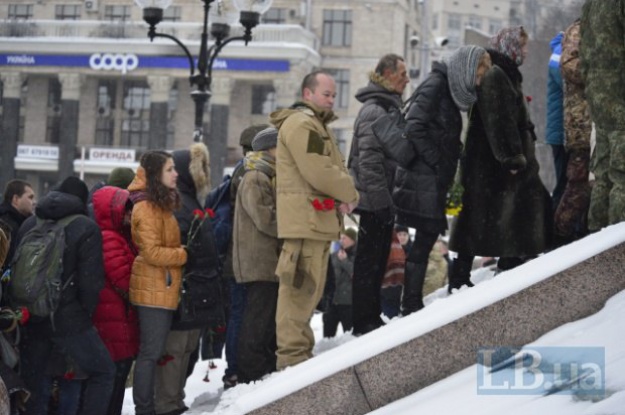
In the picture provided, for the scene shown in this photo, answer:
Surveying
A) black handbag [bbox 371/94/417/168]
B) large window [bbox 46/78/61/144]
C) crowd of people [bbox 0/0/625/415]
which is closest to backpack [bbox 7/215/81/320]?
crowd of people [bbox 0/0/625/415]

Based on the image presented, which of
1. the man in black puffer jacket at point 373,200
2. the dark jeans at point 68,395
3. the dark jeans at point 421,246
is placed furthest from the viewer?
the man in black puffer jacket at point 373,200

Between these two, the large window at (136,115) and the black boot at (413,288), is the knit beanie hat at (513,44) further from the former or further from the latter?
the large window at (136,115)

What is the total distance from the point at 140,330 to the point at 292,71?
151 feet

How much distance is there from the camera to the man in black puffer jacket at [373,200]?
7711 mm

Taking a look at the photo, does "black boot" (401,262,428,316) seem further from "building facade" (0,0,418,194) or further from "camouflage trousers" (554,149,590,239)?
"building facade" (0,0,418,194)

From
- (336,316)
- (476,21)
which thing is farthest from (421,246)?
(476,21)

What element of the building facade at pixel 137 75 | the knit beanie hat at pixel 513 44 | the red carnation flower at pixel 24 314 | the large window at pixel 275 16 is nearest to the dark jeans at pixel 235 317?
the red carnation flower at pixel 24 314

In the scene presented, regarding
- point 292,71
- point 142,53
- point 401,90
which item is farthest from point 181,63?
point 401,90

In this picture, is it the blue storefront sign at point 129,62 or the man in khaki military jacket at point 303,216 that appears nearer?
the man in khaki military jacket at point 303,216

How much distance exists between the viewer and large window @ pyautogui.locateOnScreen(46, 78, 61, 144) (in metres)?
57.3

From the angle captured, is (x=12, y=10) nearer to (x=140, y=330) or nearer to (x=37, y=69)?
(x=37, y=69)

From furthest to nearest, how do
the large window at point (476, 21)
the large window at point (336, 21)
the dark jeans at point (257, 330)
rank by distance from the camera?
the large window at point (476, 21)
the large window at point (336, 21)
the dark jeans at point (257, 330)

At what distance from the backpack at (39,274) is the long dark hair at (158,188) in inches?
27.4

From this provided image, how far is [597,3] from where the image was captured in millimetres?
6191
